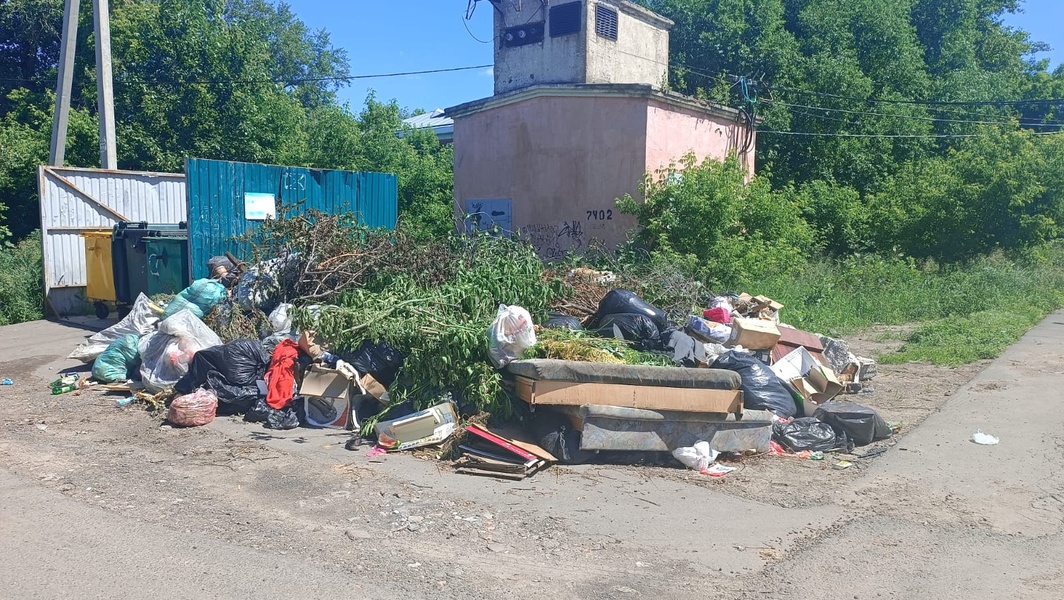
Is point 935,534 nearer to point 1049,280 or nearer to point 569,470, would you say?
point 569,470

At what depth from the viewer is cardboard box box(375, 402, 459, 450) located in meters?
5.87

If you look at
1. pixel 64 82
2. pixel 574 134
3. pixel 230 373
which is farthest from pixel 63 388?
pixel 574 134

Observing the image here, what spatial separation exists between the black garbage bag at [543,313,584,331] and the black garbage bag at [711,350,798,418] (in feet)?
4.37

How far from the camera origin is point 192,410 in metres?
6.48

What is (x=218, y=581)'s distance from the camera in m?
3.70

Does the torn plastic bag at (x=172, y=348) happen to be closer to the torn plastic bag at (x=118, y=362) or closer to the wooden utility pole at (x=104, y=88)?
the torn plastic bag at (x=118, y=362)

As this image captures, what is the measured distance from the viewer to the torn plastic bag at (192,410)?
255 inches

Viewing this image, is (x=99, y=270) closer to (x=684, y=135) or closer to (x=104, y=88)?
(x=104, y=88)

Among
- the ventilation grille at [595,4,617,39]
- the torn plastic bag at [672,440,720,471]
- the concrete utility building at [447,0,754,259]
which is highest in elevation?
the ventilation grille at [595,4,617,39]

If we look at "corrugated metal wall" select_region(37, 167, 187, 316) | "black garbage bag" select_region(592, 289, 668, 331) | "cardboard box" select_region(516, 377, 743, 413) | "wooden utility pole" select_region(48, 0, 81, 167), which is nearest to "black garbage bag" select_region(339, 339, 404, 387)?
"cardboard box" select_region(516, 377, 743, 413)

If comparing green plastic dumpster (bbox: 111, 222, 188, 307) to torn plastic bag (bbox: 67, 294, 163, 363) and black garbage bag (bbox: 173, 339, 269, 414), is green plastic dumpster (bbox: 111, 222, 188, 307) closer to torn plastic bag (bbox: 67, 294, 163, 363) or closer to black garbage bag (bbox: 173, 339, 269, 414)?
torn plastic bag (bbox: 67, 294, 163, 363)

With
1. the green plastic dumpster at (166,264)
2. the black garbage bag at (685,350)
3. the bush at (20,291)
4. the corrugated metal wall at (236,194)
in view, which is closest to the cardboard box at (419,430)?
the black garbage bag at (685,350)

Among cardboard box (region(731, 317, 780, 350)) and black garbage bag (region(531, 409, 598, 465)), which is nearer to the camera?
black garbage bag (region(531, 409, 598, 465))

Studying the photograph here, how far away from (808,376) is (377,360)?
3.84 metres
